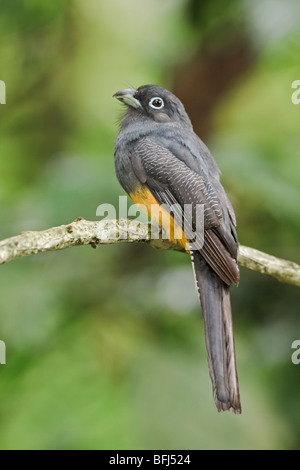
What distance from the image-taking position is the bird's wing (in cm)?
305

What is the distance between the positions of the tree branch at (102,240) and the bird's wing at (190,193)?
0.20 m

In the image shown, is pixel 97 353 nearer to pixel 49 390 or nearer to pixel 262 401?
pixel 49 390

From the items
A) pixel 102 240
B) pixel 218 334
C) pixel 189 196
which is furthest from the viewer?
pixel 189 196

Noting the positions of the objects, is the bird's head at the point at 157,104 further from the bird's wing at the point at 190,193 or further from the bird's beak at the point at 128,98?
the bird's wing at the point at 190,193

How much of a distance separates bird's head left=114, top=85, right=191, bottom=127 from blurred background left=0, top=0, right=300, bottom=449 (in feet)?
0.80

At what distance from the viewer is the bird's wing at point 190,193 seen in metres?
3.05

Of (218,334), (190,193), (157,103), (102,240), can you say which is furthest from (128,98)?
(218,334)

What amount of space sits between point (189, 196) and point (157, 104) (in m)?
0.79

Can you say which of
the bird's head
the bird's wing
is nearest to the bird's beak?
the bird's head

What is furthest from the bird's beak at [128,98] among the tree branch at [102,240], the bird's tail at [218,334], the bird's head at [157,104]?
the bird's tail at [218,334]

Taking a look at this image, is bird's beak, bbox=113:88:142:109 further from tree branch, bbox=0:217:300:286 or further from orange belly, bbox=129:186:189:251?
tree branch, bbox=0:217:300:286

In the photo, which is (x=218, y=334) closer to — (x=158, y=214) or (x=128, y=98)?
(x=158, y=214)

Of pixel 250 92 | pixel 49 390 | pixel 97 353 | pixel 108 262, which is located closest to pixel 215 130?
pixel 250 92

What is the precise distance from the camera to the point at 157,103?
12.4ft
